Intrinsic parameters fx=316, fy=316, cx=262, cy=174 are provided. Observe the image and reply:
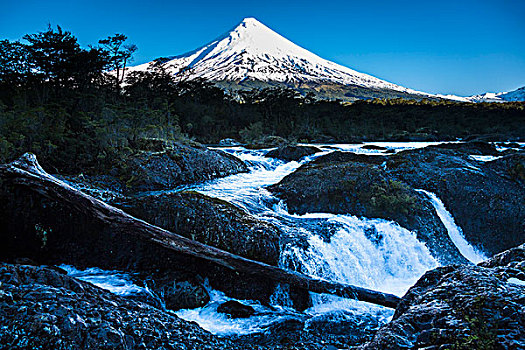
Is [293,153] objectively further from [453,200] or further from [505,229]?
A: [505,229]

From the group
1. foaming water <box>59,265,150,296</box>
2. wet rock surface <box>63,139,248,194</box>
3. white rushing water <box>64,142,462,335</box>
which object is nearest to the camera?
foaming water <box>59,265,150,296</box>

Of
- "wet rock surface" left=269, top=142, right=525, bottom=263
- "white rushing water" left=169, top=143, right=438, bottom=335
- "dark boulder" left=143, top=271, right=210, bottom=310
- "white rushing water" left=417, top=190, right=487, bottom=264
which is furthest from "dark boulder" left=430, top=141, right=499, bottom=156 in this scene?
"dark boulder" left=143, top=271, right=210, bottom=310

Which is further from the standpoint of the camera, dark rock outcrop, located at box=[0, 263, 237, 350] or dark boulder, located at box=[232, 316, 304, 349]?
dark boulder, located at box=[232, 316, 304, 349]

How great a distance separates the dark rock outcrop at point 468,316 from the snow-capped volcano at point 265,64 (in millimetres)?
78003

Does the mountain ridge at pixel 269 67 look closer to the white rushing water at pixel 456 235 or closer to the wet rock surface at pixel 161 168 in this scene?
the wet rock surface at pixel 161 168

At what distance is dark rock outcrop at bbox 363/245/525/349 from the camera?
7.00 feet

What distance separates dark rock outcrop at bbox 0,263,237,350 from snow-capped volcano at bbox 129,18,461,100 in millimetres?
76860

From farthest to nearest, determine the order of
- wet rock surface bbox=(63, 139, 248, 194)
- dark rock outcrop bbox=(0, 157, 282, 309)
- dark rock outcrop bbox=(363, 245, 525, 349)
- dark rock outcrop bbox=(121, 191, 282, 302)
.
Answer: wet rock surface bbox=(63, 139, 248, 194) → dark rock outcrop bbox=(121, 191, 282, 302) → dark rock outcrop bbox=(0, 157, 282, 309) → dark rock outcrop bbox=(363, 245, 525, 349)

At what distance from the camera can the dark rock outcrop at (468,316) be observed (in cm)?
213

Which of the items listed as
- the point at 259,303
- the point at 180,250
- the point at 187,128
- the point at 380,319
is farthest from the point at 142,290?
the point at 187,128

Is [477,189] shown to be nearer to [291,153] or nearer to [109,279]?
[291,153]

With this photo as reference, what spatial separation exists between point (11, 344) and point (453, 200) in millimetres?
10542

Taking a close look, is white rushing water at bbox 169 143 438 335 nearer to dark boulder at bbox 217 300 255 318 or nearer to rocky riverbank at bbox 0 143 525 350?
dark boulder at bbox 217 300 255 318

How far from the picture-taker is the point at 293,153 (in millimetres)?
16516
